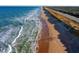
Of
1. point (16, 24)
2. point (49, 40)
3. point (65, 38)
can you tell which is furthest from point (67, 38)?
point (16, 24)

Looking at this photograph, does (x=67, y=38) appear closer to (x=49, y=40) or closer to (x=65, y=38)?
(x=65, y=38)

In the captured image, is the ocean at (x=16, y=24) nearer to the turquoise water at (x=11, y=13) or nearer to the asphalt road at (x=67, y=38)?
the turquoise water at (x=11, y=13)

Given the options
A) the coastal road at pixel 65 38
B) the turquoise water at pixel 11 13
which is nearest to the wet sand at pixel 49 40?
the coastal road at pixel 65 38

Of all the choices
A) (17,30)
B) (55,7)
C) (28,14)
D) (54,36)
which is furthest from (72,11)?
(17,30)

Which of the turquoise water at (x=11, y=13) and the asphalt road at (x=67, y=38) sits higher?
the turquoise water at (x=11, y=13)

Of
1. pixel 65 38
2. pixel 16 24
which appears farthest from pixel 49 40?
pixel 16 24

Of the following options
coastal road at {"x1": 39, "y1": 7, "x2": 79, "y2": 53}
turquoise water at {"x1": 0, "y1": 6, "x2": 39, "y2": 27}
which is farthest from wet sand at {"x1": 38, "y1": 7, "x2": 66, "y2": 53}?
turquoise water at {"x1": 0, "y1": 6, "x2": 39, "y2": 27}

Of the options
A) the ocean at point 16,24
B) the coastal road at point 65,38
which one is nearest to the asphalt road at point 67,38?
the coastal road at point 65,38

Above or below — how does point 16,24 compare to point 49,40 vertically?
above

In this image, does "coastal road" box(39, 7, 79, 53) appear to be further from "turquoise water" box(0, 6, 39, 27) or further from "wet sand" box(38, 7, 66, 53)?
"turquoise water" box(0, 6, 39, 27)

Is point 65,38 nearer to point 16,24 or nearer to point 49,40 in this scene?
point 49,40
